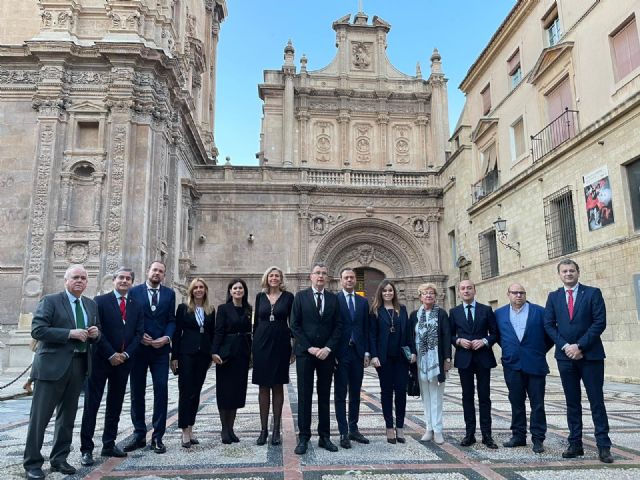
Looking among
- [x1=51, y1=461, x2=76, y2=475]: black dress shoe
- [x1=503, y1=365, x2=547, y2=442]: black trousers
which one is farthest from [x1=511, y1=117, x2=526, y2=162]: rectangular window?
[x1=51, y1=461, x2=76, y2=475]: black dress shoe

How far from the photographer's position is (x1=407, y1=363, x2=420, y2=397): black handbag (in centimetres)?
497

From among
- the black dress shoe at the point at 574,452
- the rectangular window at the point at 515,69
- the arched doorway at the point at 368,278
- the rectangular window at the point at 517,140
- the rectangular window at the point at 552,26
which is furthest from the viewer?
the arched doorway at the point at 368,278

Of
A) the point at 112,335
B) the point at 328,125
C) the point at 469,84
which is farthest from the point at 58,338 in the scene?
the point at 328,125

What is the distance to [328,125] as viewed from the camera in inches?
950

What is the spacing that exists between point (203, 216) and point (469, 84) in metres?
11.7

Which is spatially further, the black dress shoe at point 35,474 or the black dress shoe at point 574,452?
the black dress shoe at point 574,452

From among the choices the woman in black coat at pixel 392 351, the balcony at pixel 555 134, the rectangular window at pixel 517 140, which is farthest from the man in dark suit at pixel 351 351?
the rectangular window at pixel 517 140

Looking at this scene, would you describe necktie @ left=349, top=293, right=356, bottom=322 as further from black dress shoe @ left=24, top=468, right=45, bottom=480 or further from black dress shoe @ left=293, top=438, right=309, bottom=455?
black dress shoe @ left=24, top=468, right=45, bottom=480

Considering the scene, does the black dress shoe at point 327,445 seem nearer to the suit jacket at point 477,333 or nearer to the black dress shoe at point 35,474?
the suit jacket at point 477,333

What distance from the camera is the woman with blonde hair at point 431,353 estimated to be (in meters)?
4.81

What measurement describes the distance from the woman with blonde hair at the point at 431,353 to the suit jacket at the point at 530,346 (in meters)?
0.56

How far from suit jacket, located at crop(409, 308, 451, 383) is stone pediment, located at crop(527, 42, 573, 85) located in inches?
394

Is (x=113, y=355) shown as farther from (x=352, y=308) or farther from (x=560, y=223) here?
(x=560, y=223)

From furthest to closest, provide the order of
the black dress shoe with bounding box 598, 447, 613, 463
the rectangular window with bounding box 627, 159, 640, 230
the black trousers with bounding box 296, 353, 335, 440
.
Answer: the rectangular window with bounding box 627, 159, 640, 230 < the black trousers with bounding box 296, 353, 335, 440 < the black dress shoe with bounding box 598, 447, 613, 463
